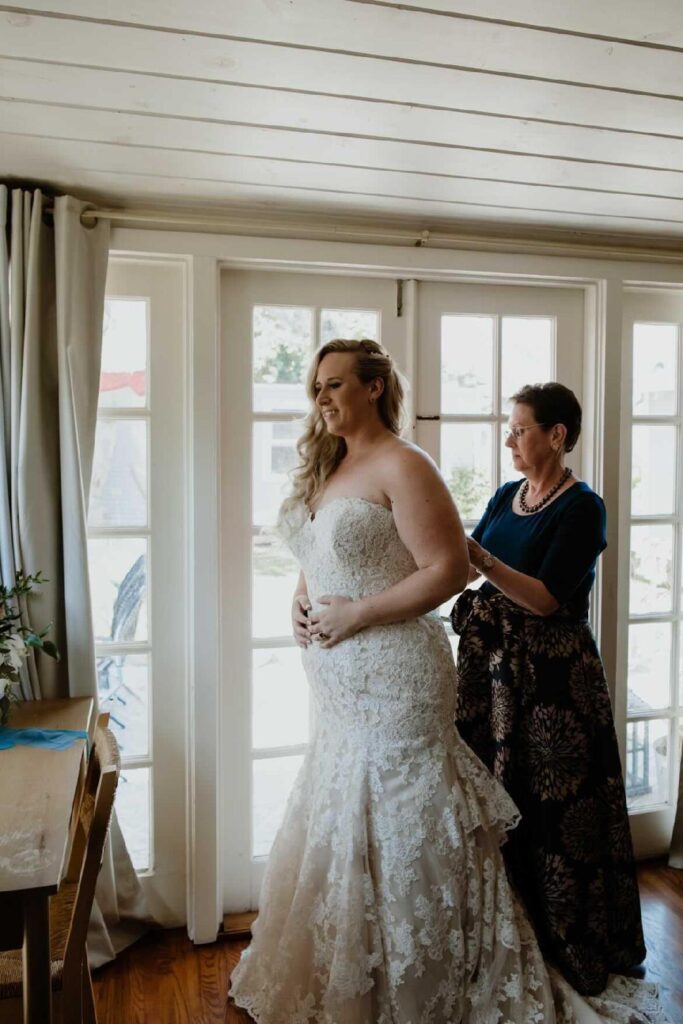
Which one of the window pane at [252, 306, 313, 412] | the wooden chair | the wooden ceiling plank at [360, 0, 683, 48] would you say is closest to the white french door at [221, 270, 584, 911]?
the window pane at [252, 306, 313, 412]

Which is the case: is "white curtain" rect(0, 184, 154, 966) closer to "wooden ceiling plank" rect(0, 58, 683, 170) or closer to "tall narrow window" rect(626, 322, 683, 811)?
"wooden ceiling plank" rect(0, 58, 683, 170)

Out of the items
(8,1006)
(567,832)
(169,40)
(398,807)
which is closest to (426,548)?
(398,807)

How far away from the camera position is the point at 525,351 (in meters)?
2.63

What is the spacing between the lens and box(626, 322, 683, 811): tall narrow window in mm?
2764

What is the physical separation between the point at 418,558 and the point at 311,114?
0.96 m

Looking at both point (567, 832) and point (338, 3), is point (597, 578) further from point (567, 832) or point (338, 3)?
point (338, 3)

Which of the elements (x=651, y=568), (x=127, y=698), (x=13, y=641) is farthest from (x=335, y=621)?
(x=651, y=568)

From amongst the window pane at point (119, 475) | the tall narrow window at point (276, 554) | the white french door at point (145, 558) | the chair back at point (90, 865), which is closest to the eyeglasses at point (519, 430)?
the tall narrow window at point (276, 554)

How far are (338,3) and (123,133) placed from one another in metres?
0.69

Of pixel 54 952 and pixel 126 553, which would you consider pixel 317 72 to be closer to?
pixel 126 553

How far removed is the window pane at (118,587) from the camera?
7.73 ft

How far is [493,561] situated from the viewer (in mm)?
1966

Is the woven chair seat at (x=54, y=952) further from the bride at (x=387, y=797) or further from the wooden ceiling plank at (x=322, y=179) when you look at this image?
the wooden ceiling plank at (x=322, y=179)

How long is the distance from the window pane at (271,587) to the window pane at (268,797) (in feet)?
1.40
